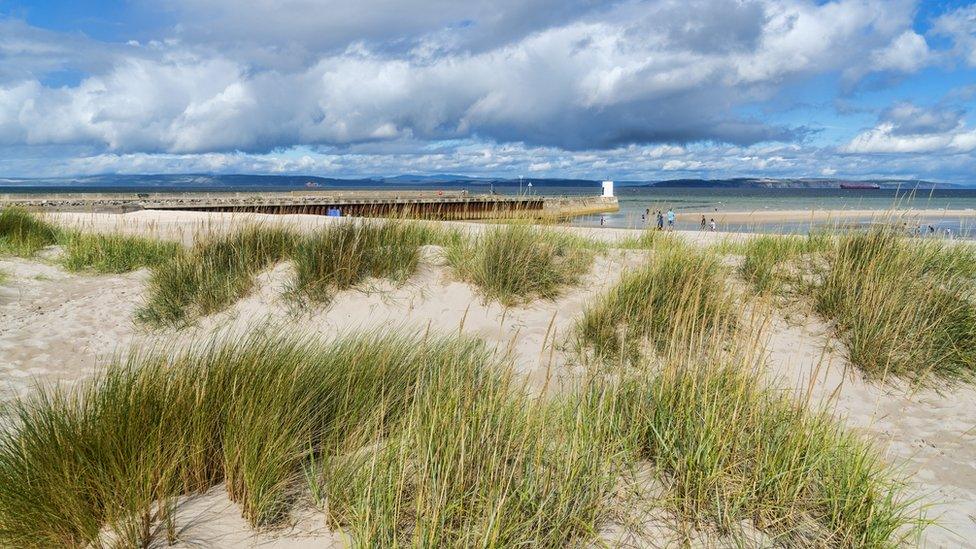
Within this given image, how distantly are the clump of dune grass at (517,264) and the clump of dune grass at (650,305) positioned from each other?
966 mm

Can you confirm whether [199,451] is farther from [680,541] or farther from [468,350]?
[680,541]

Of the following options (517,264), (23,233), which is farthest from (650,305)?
(23,233)

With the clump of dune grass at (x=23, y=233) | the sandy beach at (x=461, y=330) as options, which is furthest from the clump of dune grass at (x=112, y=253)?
the clump of dune grass at (x=23, y=233)

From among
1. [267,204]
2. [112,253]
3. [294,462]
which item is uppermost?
[112,253]

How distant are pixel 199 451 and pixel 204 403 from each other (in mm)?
372

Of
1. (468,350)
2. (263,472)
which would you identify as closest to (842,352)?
(468,350)

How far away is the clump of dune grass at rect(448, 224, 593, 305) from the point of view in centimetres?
761

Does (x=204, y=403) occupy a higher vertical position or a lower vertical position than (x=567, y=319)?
higher

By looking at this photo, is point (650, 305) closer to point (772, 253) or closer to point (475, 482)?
point (772, 253)

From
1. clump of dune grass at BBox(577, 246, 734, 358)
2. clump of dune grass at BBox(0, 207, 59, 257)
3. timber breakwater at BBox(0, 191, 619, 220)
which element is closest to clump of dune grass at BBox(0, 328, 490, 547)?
clump of dune grass at BBox(577, 246, 734, 358)

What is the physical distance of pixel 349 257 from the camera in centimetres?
795

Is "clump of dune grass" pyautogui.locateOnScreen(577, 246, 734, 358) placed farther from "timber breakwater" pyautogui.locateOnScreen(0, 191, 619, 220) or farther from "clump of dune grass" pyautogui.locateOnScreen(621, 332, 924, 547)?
"timber breakwater" pyautogui.locateOnScreen(0, 191, 619, 220)

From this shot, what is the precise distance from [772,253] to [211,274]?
26.4ft

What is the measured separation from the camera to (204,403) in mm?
3422
